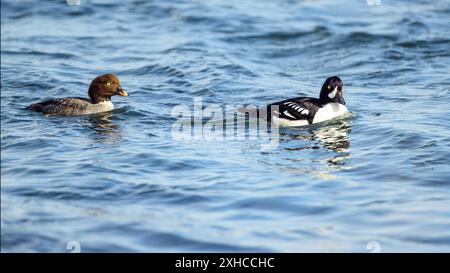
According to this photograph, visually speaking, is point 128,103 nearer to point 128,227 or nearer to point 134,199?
point 134,199

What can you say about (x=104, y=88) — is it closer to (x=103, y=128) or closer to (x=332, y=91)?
(x=103, y=128)

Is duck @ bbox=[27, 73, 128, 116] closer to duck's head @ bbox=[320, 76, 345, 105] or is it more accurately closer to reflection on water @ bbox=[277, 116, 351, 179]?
reflection on water @ bbox=[277, 116, 351, 179]

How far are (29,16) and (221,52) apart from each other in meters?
6.87

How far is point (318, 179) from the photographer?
10812 millimetres

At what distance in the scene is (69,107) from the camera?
14.1m

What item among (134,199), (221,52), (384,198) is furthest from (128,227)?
(221,52)

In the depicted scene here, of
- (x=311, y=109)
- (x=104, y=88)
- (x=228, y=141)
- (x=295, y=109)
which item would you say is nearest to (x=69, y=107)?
(x=104, y=88)

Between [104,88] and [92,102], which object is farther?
[92,102]

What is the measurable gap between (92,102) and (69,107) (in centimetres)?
52

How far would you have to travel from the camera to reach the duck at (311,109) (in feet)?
44.4

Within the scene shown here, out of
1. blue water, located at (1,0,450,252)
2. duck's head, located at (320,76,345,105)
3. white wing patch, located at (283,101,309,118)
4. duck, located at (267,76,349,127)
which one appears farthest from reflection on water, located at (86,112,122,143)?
duck's head, located at (320,76,345,105)

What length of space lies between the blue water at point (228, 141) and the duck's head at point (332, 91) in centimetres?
44

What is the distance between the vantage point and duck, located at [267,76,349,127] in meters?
13.5

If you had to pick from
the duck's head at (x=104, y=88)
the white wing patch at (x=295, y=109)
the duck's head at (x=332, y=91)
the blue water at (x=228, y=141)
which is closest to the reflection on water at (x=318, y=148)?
the blue water at (x=228, y=141)
